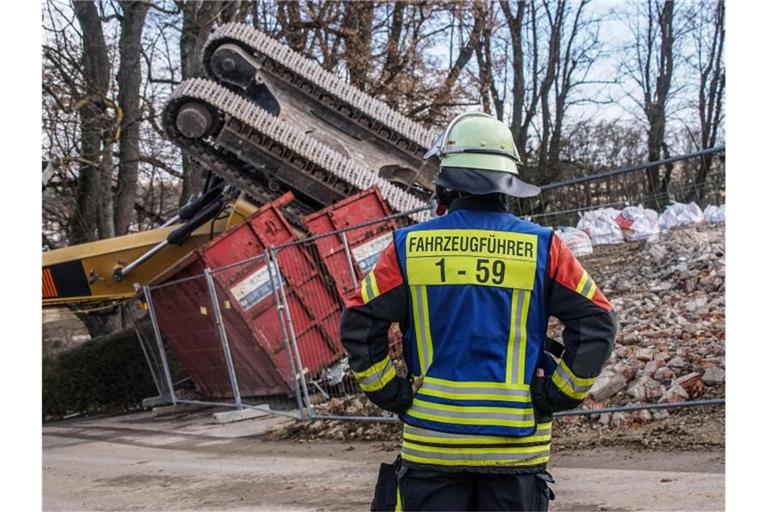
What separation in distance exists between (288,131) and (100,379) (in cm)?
544

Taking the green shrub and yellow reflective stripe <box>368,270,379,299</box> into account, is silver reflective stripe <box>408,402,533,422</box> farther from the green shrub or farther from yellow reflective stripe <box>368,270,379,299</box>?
the green shrub

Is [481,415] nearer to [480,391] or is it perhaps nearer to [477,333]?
[480,391]

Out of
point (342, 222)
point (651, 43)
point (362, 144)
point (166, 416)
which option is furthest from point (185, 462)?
point (651, 43)

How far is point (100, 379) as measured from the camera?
44.3 ft

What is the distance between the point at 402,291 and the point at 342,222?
6.52 meters

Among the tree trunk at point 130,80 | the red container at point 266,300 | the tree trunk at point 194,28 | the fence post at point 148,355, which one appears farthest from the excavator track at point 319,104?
the tree trunk at point 130,80

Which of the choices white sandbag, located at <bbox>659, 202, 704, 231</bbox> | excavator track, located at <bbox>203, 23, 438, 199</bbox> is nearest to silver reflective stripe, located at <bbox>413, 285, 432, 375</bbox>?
excavator track, located at <bbox>203, 23, 438, 199</bbox>

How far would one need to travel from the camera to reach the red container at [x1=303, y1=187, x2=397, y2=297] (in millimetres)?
9555

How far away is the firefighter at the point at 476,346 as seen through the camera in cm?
303

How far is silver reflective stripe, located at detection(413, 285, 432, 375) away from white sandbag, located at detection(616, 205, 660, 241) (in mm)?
→ 8933

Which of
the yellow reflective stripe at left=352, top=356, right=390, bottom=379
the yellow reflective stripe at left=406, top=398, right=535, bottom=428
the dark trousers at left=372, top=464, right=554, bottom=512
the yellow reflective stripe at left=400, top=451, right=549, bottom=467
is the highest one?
the yellow reflective stripe at left=352, top=356, right=390, bottom=379

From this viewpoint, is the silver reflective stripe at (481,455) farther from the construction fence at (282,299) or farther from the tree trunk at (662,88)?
the tree trunk at (662,88)

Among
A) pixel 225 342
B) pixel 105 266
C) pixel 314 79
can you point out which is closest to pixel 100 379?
pixel 105 266

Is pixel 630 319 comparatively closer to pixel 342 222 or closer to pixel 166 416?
pixel 342 222
